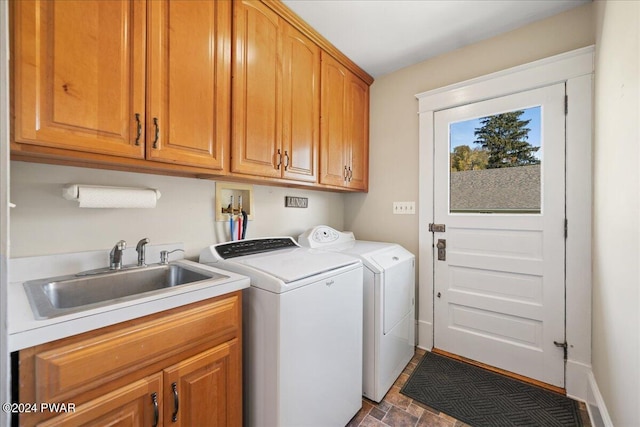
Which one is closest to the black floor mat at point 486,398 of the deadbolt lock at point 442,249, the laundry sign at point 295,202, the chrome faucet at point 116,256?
the deadbolt lock at point 442,249

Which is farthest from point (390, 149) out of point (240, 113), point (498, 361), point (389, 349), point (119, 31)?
point (119, 31)

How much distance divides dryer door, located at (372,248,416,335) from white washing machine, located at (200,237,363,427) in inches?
9.6

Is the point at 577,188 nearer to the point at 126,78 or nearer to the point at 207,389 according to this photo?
the point at 207,389

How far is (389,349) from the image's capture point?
1.82m

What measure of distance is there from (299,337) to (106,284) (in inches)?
35.9

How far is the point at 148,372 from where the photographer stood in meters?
0.91

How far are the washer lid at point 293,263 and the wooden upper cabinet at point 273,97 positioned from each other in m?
0.50

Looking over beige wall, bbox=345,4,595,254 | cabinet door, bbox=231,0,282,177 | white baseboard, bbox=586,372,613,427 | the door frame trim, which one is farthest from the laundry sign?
white baseboard, bbox=586,372,613,427

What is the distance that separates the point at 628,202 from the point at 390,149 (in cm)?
166

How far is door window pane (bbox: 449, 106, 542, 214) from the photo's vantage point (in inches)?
74.5

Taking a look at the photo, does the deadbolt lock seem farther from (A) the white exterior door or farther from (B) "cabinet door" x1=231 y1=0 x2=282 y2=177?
(B) "cabinet door" x1=231 y1=0 x2=282 y2=177

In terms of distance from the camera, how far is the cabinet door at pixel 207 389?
98cm

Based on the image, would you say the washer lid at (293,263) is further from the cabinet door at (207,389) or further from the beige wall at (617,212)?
the beige wall at (617,212)

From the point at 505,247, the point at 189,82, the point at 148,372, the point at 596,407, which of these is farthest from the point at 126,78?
the point at 596,407
